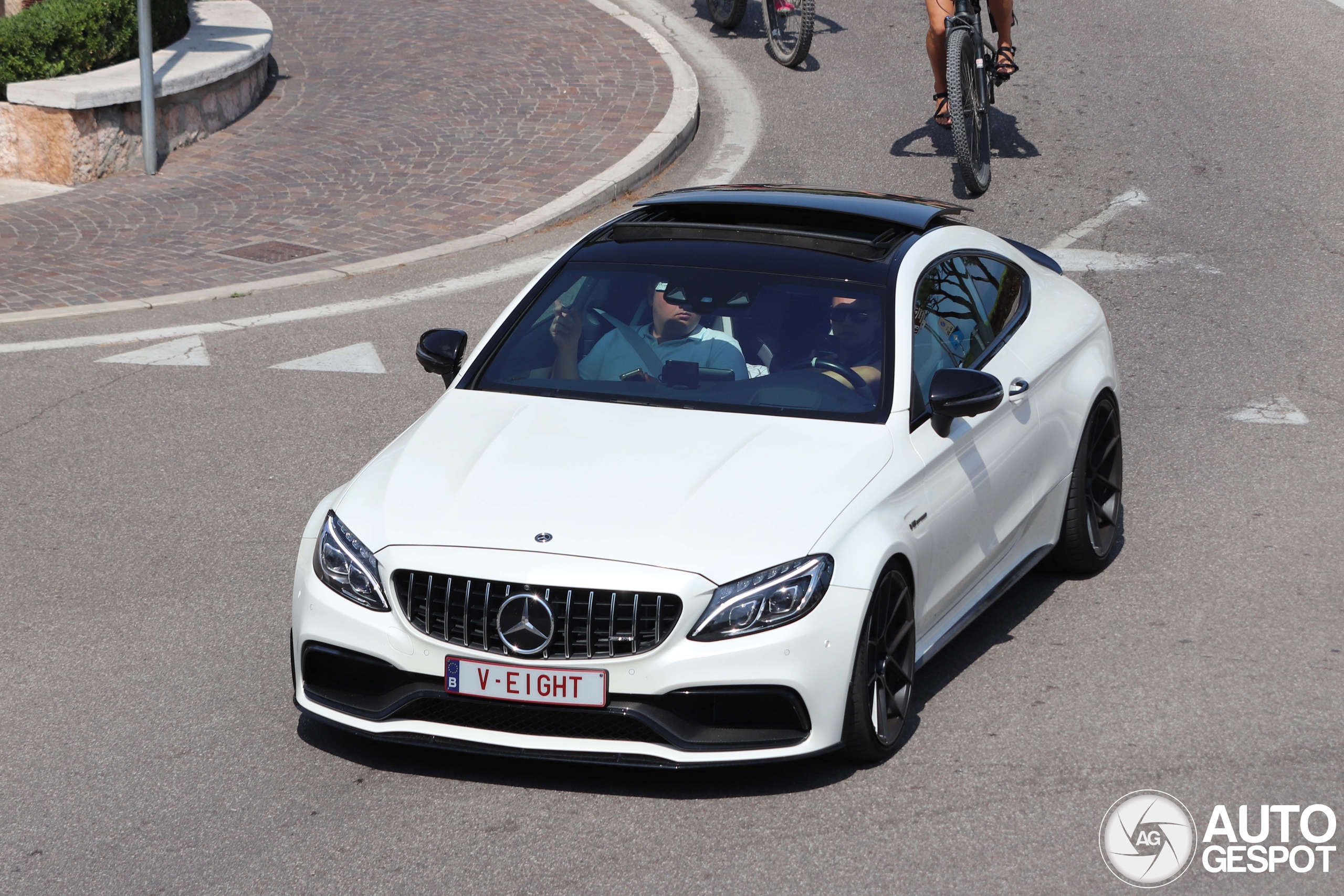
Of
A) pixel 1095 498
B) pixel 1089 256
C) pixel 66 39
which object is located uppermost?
pixel 1095 498

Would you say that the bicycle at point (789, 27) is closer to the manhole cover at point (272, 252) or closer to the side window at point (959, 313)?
the manhole cover at point (272, 252)

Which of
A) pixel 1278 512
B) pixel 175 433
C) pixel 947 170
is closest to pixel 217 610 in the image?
pixel 175 433

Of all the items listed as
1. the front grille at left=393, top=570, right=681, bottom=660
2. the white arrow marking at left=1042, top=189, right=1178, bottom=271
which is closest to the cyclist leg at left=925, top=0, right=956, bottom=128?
the white arrow marking at left=1042, top=189, right=1178, bottom=271

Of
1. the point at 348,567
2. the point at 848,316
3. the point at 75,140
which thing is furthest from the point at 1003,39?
the point at 348,567

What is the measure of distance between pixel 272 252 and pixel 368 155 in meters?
2.44

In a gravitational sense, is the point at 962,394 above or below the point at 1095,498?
above

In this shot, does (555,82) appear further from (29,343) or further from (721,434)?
(721,434)

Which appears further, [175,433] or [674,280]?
[175,433]

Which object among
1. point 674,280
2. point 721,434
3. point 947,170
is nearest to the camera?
point 721,434

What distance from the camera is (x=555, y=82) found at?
51.7ft

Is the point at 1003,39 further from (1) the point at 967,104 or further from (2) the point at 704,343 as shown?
(2) the point at 704,343

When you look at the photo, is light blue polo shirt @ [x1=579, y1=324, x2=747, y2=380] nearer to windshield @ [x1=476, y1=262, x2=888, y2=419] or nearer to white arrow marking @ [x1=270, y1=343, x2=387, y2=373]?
windshield @ [x1=476, y1=262, x2=888, y2=419]

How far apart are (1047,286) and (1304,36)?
11.1 meters

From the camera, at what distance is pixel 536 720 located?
4629 mm
